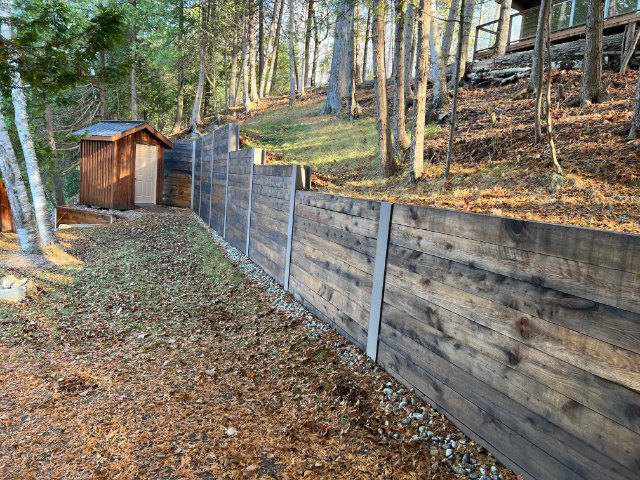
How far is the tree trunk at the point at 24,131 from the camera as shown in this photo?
25.2 ft

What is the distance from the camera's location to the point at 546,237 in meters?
2.29

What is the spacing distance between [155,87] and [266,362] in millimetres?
24307

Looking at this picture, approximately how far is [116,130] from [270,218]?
10.9 meters

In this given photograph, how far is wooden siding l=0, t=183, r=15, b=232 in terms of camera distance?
12.0 meters

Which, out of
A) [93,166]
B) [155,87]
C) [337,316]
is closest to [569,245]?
[337,316]

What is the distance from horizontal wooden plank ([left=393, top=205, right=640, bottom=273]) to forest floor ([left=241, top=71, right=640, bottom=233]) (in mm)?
2858

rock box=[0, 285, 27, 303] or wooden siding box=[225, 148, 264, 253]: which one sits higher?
wooden siding box=[225, 148, 264, 253]

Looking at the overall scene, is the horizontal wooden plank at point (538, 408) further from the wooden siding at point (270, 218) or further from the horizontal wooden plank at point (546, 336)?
the wooden siding at point (270, 218)

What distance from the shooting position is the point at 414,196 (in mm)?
7945

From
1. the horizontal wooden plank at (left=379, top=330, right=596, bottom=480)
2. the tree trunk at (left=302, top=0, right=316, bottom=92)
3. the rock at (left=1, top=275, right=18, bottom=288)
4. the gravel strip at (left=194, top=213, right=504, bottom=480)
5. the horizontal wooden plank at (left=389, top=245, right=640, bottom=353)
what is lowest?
the rock at (left=1, top=275, right=18, bottom=288)

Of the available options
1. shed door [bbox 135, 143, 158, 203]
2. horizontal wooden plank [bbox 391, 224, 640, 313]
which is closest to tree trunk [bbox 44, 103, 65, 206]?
shed door [bbox 135, 143, 158, 203]

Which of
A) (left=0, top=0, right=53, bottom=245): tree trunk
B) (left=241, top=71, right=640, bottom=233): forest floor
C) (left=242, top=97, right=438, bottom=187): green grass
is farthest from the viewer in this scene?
(left=242, top=97, right=438, bottom=187): green grass

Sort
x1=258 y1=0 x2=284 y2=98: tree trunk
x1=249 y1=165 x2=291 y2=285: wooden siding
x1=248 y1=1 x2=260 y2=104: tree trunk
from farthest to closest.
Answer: x1=258 y1=0 x2=284 y2=98: tree trunk
x1=248 y1=1 x2=260 y2=104: tree trunk
x1=249 y1=165 x2=291 y2=285: wooden siding

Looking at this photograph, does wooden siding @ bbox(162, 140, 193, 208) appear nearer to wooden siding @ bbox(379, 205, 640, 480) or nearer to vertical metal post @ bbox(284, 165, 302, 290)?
vertical metal post @ bbox(284, 165, 302, 290)
